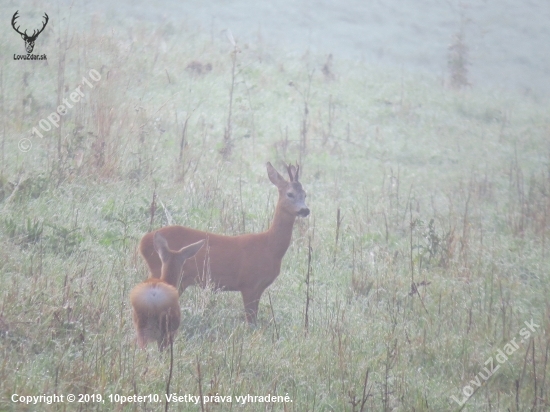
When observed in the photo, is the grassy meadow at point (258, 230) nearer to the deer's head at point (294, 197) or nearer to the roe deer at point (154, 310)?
the roe deer at point (154, 310)

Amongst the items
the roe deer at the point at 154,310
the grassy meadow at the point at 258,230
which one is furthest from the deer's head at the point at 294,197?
the roe deer at the point at 154,310

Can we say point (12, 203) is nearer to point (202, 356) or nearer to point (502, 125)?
point (202, 356)

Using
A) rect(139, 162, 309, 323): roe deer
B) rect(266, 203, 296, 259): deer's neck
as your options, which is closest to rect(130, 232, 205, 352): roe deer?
rect(139, 162, 309, 323): roe deer

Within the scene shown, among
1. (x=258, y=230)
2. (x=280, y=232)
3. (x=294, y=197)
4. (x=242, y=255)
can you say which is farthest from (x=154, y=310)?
(x=258, y=230)

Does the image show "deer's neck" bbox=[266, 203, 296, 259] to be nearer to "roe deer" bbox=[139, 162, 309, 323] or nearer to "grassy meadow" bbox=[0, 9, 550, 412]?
"roe deer" bbox=[139, 162, 309, 323]

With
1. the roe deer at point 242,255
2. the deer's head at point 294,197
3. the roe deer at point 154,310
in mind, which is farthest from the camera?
the deer's head at point 294,197

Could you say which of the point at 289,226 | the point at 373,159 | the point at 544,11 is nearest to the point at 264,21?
the point at 373,159

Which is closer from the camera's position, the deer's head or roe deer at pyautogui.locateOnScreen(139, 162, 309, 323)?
roe deer at pyautogui.locateOnScreen(139, 162, 309, 323)

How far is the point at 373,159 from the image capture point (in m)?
10.7

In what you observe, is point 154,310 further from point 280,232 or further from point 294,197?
point 294,197

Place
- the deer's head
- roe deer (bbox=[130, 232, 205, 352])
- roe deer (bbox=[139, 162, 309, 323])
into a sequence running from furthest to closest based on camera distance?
1. the deer's head
2. roe deer (bbox=[139, 162, 309, 323])
3. roe deer (bbox=[130, 232, 205, 352])

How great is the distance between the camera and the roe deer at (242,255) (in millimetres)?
4273

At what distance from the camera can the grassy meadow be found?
11.3 ft

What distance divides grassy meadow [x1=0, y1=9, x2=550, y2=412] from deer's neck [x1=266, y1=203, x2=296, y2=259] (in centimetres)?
39
